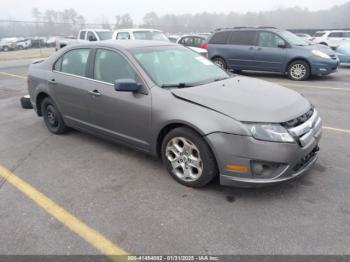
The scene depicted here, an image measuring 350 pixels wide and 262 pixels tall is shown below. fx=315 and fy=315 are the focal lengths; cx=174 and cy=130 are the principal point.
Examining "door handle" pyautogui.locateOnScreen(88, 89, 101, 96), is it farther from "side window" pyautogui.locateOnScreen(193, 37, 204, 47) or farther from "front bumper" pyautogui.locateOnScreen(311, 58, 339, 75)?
"side window" pyautogui.locateOnScreen(193, 37, 204, 47)

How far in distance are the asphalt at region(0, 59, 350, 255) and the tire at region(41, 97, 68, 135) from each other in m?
0.59

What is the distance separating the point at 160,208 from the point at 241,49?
9.05 metres

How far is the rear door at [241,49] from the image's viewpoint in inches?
429

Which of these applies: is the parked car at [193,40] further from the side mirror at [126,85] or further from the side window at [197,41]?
the side mirror at [126,85]

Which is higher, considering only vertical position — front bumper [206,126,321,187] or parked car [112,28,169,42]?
parked car [112,28,169,42]

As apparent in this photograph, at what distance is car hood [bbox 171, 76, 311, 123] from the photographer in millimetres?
3072

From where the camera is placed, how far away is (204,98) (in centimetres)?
332

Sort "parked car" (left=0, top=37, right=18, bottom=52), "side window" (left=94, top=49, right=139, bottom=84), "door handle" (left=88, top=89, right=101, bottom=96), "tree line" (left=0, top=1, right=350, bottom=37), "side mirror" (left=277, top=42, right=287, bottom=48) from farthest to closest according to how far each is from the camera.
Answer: "tree line" (left=0, top=1, right=350, bottom=37) → "parked car" (left=0, top=37, right=18, bottom=52) → "side mirror" (left=277, top=42, right=287, bottom=48) → "door handle" (left=88, top=89, right=101, bottom=96) → "side window" (left=94, top=49, right=139, bottom=84)

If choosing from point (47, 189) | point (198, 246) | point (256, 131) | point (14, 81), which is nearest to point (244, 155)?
point (256, 131)

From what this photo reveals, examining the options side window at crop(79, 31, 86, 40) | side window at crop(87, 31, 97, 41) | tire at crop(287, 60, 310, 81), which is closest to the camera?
tire at crop(287, 60, 310, 81)

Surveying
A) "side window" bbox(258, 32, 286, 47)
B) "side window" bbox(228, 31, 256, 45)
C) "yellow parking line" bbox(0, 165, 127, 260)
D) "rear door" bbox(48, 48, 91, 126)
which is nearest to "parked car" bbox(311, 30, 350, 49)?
"side window" bbox(228, 31, 256, 45)

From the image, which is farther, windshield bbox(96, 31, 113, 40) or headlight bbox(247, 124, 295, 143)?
windshield bbox(96, 31, 113, 40)

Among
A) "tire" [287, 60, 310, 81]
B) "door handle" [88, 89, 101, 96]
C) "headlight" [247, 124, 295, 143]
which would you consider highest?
"door handle" [88, 89, 101, 96]

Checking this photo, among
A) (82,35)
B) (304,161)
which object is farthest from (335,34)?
(304,161)
